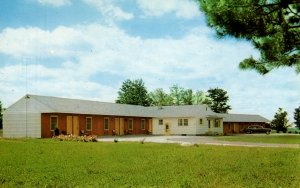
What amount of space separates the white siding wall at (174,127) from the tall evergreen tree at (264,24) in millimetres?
45887

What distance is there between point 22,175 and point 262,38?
7860 millimetres

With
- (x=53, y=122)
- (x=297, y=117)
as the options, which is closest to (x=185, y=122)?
(x=53, y=122)

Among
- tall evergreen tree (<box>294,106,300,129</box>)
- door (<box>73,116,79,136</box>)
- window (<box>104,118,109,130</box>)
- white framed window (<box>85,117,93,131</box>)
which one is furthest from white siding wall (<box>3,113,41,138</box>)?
tall evergreen tree (<box>294,106,300,129</box>)

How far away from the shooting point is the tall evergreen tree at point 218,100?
85875mm

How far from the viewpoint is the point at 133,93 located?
86812 millimetres

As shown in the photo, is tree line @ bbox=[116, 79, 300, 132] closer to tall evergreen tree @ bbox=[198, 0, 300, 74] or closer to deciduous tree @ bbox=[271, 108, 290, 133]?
deciduous tree @ bbox=[271, 108, 290, 133]

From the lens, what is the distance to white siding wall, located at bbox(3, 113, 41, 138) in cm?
4038

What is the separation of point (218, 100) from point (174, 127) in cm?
3173

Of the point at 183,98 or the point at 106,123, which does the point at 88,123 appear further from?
the point at 183,98

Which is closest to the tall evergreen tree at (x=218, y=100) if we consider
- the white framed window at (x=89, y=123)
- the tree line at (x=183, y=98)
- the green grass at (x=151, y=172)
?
the tree line at (x=183, y=98)

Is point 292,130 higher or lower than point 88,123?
lower

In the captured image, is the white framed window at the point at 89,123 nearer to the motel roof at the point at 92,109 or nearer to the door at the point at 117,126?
the motel roof at the point at 92,109

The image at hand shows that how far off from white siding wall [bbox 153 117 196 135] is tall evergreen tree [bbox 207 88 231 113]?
98.6 ft

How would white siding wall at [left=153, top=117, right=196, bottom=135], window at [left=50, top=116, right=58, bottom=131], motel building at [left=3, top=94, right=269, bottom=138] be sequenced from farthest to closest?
white siding wall at [left=153, top=117, right=196, bottom=135], window at [left=50, top=116, right=58, bottom=131], motel building at [left=3, top=94, right=269, bottom=138]
